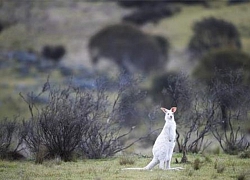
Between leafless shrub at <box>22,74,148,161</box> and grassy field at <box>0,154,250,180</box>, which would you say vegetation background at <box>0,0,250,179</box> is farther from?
grassy field at <box>0,154,250,180</box>

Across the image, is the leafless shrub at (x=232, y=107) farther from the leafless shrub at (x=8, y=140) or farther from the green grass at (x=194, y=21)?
the green grass at (x=194, y=21)

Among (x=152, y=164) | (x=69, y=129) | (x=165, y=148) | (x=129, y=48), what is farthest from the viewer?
(x=129, y=48)

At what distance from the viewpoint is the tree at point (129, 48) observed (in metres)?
67.9

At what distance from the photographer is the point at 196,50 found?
69312mm

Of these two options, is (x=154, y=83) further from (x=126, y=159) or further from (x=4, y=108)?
(x=126, y=159)

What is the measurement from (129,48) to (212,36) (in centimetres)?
802

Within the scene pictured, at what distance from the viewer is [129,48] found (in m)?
71.0

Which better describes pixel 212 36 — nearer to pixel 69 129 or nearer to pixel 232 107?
pixel 232 107

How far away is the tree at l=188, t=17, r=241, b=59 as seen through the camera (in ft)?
230

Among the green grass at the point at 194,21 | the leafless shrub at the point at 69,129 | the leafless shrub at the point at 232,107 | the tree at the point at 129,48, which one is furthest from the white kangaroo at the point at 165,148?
the green grass at the point at 194,21

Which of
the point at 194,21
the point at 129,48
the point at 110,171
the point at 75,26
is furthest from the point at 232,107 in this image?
the point at 75,26

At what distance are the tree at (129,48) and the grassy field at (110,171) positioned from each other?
44950mm

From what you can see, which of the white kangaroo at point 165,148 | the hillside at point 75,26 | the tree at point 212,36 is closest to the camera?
the white kangaroo at point 165,148

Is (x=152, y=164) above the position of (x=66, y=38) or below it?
below
